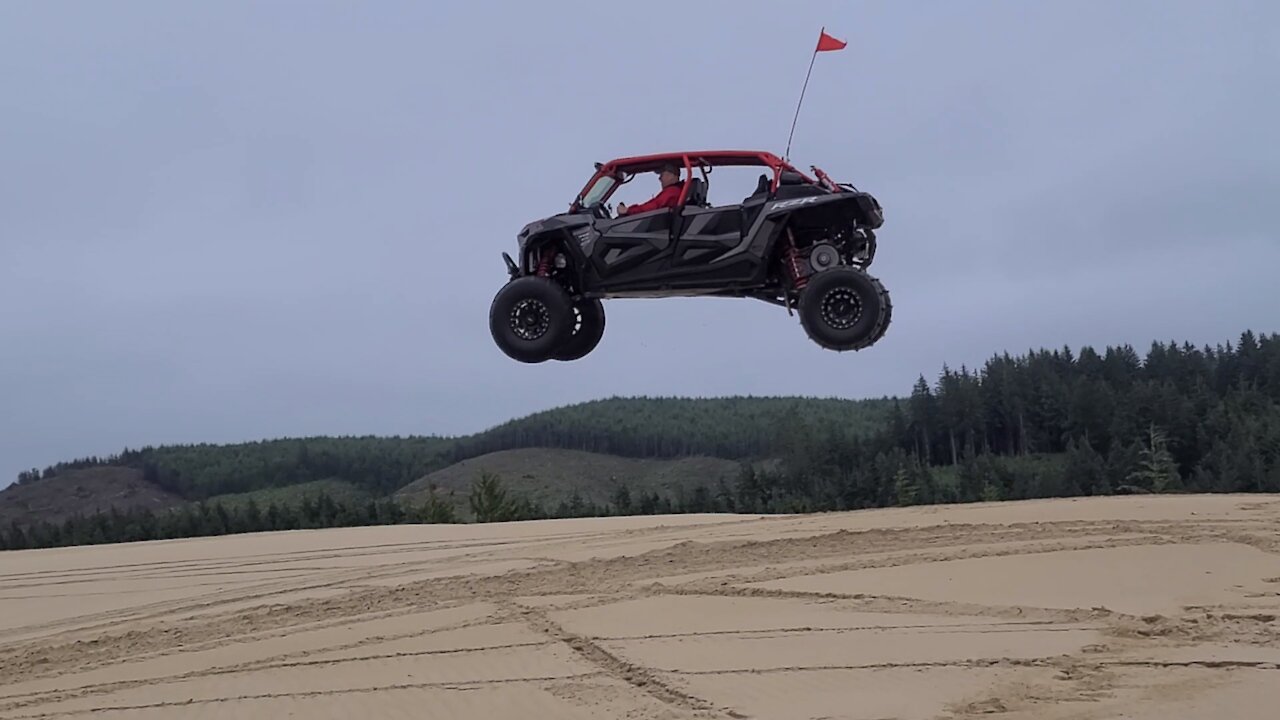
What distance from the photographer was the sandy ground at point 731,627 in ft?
24.8

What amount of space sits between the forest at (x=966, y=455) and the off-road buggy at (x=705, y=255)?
22715mm

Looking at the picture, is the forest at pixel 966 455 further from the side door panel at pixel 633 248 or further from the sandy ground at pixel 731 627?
the side door panel at pixel 633 248

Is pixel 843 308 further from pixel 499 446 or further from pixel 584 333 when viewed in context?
pixel 499 446

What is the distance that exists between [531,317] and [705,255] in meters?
1.26

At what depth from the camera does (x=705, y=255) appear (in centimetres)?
803

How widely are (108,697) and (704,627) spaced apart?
4.34m

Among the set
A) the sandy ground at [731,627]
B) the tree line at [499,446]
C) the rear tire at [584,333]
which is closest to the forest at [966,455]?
the tree line at [499,446]

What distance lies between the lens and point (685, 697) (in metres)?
7.54

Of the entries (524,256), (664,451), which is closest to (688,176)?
(524,256)

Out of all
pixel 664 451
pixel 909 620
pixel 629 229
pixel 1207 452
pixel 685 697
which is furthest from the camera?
pixel 664 451

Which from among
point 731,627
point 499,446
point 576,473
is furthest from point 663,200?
point 576,473

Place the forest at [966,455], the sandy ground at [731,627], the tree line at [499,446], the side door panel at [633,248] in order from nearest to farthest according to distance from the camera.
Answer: the sandy ground at [731,627] → the side door panel at [633,248] → the forest at [966,455] → the tree line at [499,446]

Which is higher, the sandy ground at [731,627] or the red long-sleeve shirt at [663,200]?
the red long-sleeve shirt at [663,200]

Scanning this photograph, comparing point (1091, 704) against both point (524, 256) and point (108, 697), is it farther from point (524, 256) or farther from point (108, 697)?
point (108, 697)
